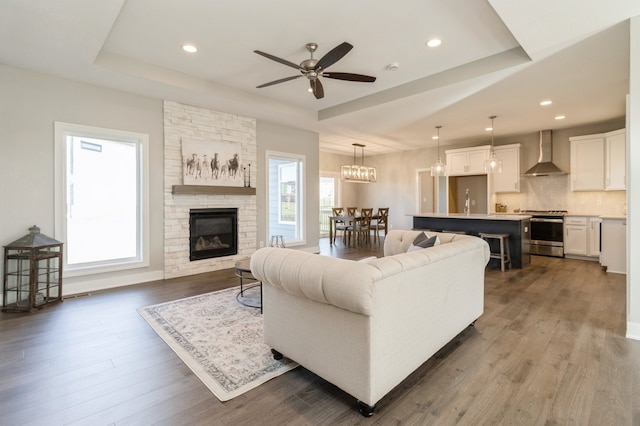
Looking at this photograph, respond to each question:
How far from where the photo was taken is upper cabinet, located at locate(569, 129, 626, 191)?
18.9 feet

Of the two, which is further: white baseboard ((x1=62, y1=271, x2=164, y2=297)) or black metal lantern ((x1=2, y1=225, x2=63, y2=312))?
white baseboard ((x1=62, y1=271, x2=164, y2=297))

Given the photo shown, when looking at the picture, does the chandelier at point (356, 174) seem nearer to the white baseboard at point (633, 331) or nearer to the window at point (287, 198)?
the window at point (287, 198)

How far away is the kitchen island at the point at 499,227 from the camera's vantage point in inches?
209

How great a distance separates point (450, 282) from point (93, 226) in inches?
181

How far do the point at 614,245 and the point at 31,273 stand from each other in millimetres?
8084

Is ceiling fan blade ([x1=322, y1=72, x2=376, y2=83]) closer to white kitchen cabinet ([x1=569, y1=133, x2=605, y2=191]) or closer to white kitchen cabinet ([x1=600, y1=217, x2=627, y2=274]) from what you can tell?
white kitchen cabinet ([x1=600, y1=217, x2=627, y2=274])

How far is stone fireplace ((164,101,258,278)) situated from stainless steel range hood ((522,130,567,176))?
5.94 meters

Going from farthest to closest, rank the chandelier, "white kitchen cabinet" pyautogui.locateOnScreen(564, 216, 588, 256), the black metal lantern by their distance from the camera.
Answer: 1. the chandelier
2. "white kitchen cabinet" pyautogui.locateOnScreen(564, 216, 588, 256)
3. the black metal lantern

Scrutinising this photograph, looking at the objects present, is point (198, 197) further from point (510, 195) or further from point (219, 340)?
point (510, 195)

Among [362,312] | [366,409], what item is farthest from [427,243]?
[366,409]

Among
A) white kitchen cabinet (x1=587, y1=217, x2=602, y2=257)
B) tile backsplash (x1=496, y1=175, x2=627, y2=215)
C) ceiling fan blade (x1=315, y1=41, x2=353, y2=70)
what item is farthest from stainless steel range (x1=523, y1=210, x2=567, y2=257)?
ceiling fan blade (x1=315, y1=41, x2=353, y2=70)

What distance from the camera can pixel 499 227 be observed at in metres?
5.53

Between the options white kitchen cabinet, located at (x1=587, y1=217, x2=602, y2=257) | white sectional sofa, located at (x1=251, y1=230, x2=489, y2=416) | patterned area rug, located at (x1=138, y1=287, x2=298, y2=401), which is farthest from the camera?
white kitchen cabinet, located at (x1=587, y1=217, x2=602, y2=257)

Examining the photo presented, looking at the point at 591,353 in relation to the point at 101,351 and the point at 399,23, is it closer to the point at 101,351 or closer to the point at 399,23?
the point at 399,23
